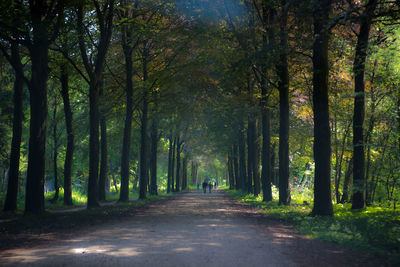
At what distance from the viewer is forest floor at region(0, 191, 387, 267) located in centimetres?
643

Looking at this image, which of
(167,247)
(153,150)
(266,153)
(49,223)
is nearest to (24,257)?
(167,247)

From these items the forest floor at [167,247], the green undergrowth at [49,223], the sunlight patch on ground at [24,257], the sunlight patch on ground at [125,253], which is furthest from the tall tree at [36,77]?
the sunlight patch on ground at [125,253]

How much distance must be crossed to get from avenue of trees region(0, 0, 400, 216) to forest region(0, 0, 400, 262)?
64 mm

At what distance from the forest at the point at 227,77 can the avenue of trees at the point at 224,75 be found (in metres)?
0.06

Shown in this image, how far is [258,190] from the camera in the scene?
27859 mm

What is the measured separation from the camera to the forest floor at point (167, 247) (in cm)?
643

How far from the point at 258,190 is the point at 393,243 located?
20258 millimetres

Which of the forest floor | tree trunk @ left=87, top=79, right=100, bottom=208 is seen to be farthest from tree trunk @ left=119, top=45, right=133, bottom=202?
the forest floor

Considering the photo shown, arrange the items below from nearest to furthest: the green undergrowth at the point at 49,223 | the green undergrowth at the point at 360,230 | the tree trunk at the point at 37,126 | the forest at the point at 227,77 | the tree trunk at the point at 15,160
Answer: the green undergrowth at the point at 360,230 → the green undergrowth at the point at 49,223 → the forest at the point at 227,77 → the tree trunk at the point at 37,126 → the tree trunk at the point at 15,160

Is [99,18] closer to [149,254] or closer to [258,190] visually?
[149,254]

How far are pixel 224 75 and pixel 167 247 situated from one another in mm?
9244

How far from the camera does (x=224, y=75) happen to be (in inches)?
607

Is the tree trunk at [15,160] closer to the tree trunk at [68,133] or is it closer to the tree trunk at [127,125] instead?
the tree trunk at [68,133]

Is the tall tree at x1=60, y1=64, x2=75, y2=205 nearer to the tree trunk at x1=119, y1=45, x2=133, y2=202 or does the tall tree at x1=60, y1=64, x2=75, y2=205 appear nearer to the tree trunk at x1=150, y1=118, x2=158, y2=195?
the tree trunk at x1=119, y1=45, x2=133, y2=202
